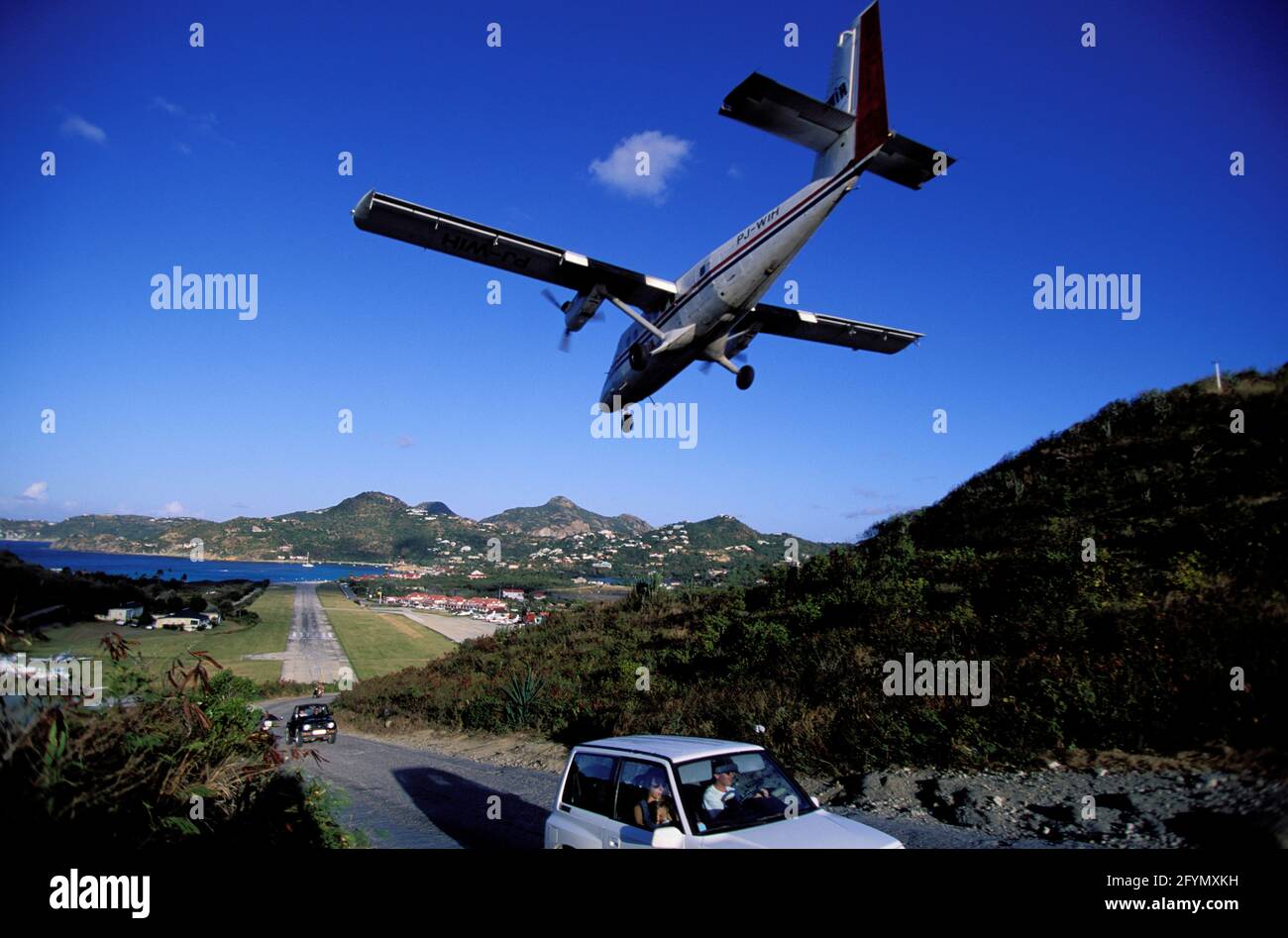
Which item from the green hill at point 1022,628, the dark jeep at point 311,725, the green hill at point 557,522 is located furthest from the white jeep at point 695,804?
the green hill at point 557,522

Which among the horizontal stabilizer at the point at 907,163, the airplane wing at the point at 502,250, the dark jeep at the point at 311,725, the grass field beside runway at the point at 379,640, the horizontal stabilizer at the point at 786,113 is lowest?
the grass field beside runway at the point at 379,640

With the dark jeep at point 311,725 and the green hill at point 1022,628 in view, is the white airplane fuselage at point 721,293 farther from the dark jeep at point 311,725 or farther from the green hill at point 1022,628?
the dark jeep at point 311,725

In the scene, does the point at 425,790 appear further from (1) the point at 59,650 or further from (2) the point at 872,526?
(2) the point at 872,526

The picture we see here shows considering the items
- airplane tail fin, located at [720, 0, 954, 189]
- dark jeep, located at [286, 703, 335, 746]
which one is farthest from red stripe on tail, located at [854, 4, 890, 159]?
dark jeep, located at [286, 703, 335, 746]

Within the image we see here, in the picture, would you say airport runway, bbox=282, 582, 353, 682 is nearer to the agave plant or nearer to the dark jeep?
the dark jeep

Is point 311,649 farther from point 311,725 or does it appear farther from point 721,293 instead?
point 721,293
